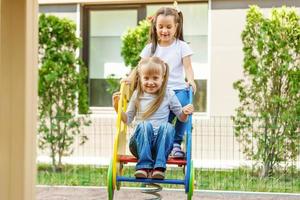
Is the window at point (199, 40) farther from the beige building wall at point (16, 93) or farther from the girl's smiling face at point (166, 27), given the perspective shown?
the beige building wall at point (16, 93)

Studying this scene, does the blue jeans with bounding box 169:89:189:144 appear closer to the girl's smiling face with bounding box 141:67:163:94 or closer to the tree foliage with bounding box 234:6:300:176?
the girl's smiling face with bounding box 141:67:163:94

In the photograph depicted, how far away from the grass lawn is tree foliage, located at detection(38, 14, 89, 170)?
352 mm

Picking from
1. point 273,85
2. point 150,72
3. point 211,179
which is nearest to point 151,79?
point 150,72

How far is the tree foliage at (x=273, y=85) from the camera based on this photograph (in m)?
6.01

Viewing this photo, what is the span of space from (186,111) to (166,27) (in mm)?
570

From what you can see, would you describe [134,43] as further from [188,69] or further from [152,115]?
[152,115]

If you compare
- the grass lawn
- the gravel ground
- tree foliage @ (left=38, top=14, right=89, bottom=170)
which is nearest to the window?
the grass lawn

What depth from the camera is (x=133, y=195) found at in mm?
5191

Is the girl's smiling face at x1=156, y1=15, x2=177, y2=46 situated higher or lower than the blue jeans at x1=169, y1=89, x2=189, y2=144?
higher

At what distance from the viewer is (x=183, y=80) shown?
3.61 meters

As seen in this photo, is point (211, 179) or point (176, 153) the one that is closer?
point (176, 153)

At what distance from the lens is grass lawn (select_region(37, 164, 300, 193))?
5586 mm

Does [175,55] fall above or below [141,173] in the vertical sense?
above

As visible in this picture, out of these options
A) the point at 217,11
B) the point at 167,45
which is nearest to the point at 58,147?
the point at 217,11
